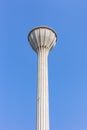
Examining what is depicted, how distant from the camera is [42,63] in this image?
25234 mm

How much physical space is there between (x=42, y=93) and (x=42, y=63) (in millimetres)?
3146

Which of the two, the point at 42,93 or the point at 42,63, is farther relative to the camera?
the point at 42,63

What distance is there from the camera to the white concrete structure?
73.6 ft

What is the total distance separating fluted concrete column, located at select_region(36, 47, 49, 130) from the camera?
72.7 ft

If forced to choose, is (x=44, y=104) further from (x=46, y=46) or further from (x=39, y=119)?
(x=46, y=46)

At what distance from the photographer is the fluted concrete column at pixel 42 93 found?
22169 millimetres

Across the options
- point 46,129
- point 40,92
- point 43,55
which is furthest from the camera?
point 43,55

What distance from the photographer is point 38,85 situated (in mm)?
24062

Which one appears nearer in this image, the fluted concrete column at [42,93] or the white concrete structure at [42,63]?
the fluted concrete column at [42,93]

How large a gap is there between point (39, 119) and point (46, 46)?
25.4ft

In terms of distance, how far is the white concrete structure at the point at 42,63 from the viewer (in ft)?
73.6

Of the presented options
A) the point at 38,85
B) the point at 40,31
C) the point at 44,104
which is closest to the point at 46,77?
the point at 38,85

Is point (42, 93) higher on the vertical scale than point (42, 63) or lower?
lower

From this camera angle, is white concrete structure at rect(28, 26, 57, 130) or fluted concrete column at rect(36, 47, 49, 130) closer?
fluted concrete column at rect(36, 47, 49, 130)
